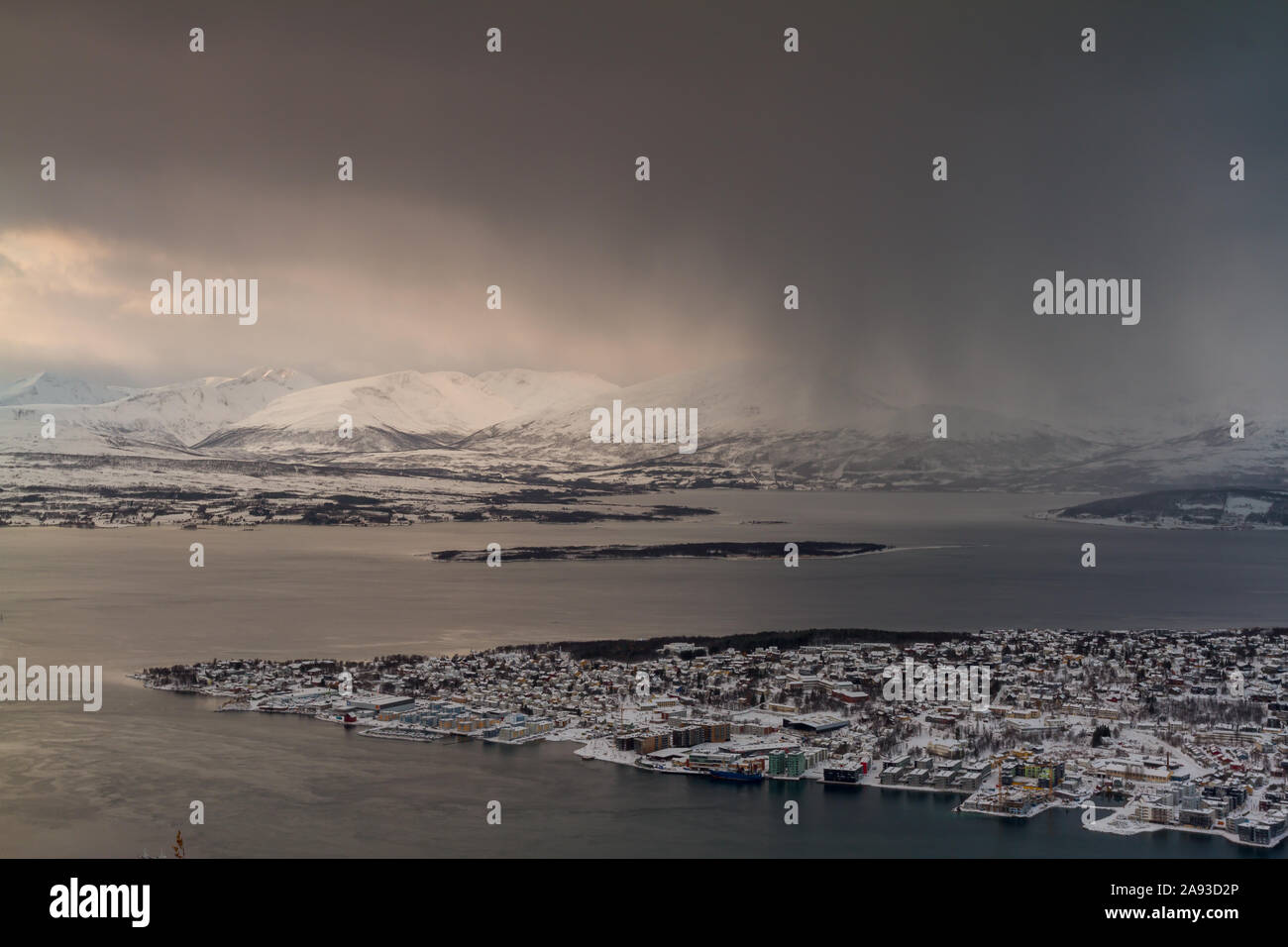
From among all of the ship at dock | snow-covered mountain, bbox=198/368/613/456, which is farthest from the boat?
snow-covered mountain, bbox=198/368/613/456

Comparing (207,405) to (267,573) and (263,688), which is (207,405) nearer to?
(267,573)

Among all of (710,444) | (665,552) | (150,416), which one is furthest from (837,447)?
(150,416)

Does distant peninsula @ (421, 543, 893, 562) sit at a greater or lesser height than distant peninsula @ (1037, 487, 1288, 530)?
lesser

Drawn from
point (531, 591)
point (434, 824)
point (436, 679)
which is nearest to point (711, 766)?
point (434, 824)

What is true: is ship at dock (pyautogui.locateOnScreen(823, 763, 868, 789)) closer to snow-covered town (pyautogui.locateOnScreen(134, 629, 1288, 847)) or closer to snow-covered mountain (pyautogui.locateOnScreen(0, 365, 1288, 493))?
snow-covered town (pyautogui.locateOnScreen(134, 629, 1288, 847))

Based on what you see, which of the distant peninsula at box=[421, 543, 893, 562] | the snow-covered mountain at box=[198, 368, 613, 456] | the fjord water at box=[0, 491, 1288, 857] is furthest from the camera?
the snow-covered mountain at box=[198, 368, 613, 456]

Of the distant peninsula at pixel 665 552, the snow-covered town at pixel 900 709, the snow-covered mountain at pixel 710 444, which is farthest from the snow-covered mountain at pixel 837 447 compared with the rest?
the snow-covered town at pixel 900 709

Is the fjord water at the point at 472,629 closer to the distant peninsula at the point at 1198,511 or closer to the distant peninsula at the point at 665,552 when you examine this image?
the distant peninsula at the point at 665,552
